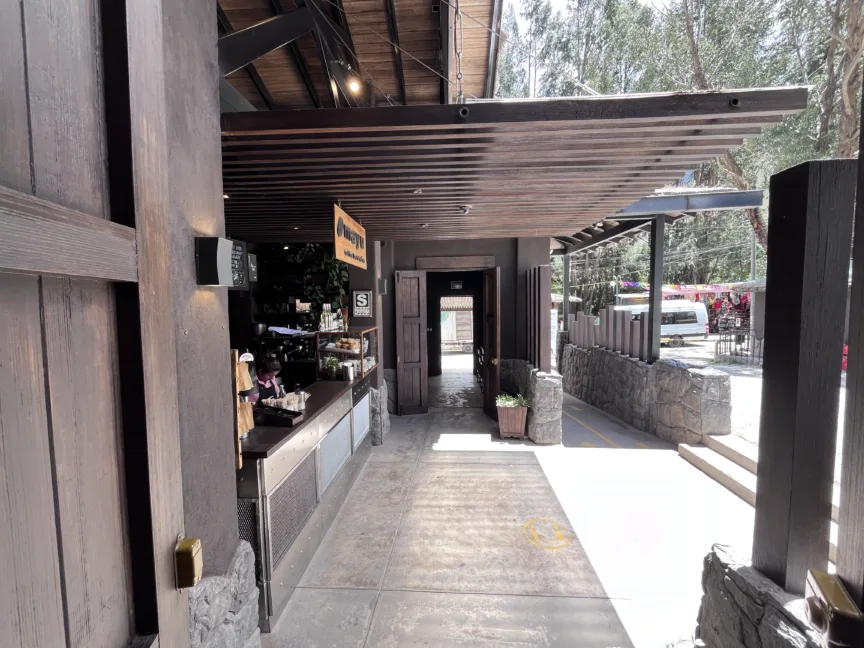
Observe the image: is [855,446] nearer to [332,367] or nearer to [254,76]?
[332,367]

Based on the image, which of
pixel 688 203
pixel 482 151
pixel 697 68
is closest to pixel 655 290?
pixel 688 203

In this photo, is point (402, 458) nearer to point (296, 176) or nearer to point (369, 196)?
point (369, 196)

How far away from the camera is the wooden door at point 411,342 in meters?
8.03

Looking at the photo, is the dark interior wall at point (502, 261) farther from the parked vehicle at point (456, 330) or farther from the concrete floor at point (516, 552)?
the parked vehicle at point (456, 330)

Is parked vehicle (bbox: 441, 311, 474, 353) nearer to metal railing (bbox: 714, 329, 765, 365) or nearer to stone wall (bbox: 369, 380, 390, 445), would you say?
metal railing (bbox: 714, 329, 765, 365)

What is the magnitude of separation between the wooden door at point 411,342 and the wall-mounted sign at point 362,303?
4.59ft

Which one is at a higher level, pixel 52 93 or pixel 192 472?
pixel 52 93

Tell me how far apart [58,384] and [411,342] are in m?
7.31

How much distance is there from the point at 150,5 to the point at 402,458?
5.63 m

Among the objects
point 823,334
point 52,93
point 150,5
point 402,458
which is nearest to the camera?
point 52,93

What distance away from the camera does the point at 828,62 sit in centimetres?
980

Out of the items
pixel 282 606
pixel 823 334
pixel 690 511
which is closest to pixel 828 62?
pixel 690 511

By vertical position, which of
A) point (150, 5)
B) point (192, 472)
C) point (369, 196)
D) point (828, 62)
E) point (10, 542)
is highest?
point (828, 62)

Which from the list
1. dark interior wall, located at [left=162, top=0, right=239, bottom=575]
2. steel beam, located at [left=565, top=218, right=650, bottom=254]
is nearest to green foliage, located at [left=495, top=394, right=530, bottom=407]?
steel beam, located at [left=565, top=218, right=650, bottom=254]
